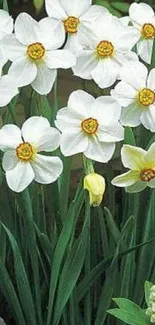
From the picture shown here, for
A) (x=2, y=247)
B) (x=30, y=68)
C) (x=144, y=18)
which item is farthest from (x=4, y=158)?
(x=144, y=18)

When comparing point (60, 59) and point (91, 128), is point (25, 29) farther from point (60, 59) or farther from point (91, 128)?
point (91, 128)

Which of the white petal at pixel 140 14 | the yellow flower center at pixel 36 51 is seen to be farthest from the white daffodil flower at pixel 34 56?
the white petal at pixel 140 14

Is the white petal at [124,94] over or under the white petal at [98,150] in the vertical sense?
over

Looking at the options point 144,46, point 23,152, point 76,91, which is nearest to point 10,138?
point 23,152

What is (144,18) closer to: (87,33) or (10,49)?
(87,33)

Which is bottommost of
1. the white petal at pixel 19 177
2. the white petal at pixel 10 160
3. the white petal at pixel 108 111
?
the white petal at pixel 19 177

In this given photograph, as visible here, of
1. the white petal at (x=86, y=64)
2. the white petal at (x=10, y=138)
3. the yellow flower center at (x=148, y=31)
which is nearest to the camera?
the white petal at (x=10, y=138)

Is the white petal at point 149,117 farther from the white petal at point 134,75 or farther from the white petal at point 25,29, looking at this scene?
the white petal at point 25,29
